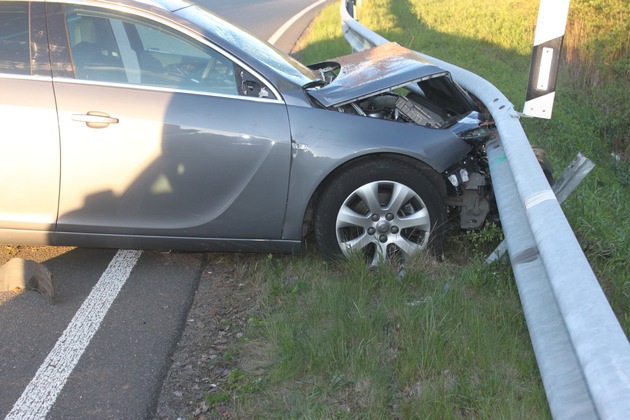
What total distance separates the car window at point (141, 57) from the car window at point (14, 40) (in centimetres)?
26

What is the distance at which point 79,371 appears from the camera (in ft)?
12.9

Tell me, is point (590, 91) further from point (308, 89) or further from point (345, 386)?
point (345, 386)

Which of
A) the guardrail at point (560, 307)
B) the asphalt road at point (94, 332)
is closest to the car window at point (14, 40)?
the asphalt road at point (94, 332)

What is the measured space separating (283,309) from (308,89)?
1.45m

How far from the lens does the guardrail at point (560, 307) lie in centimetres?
199

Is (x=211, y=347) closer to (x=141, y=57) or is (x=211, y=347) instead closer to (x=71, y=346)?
(x=71, y=346)

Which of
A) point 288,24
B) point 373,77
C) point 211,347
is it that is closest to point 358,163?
point 373,77

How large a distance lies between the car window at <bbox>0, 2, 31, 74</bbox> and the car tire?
1.95 m

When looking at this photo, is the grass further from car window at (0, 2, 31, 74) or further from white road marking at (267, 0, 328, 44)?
white road marking at (267, 0, 328, 44)

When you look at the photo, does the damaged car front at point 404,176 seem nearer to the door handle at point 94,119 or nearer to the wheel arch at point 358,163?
the wheel arch at point 358,163

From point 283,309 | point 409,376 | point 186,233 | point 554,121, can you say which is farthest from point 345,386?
point 554,121

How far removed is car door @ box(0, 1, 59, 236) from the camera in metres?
4.69

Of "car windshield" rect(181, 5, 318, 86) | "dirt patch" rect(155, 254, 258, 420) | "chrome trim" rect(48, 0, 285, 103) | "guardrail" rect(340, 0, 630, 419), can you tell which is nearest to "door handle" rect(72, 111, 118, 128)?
"chrome trim" rect(48, 0, 285, 103)

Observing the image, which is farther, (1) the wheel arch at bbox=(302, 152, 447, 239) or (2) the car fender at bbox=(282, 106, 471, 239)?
(1) the wheel arch at bbox=(302, 152, 447, 239)
